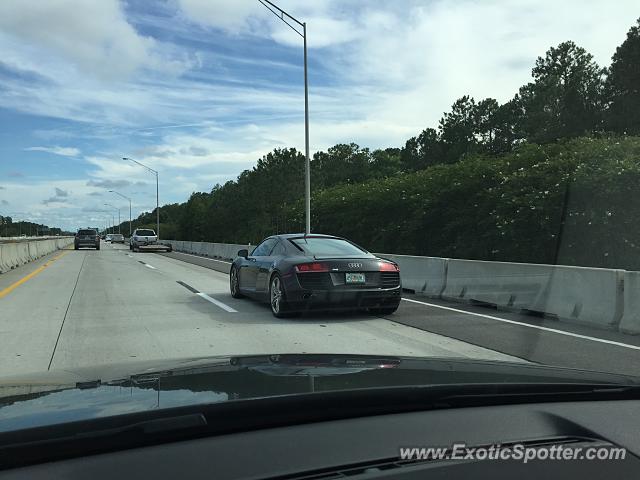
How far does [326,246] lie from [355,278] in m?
1.17

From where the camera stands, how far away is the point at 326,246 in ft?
35.2

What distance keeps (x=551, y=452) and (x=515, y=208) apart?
1813 cm

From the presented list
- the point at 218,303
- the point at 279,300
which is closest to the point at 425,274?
the point at 218,303

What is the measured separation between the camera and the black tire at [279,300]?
393 inches

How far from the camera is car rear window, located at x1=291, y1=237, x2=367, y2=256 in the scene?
33.9 feet

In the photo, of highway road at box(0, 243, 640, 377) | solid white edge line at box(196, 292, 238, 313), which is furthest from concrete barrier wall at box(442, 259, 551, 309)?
solid white edge line at box(196, 292, 238, 313)

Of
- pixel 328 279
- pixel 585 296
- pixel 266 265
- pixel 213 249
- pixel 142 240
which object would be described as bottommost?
pixel 585 296

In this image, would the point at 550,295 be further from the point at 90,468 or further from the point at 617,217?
the point at 90,468

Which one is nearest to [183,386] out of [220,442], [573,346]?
[220,442]

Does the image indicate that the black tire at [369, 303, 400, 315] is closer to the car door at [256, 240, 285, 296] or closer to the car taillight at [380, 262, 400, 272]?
the car taillight at [380, 262, 400, 272]

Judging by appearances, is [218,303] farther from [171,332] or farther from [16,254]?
[16,254]

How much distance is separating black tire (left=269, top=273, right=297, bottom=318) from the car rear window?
736 millimetres

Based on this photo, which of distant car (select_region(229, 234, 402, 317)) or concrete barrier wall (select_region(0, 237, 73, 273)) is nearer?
distant car (select_region(229, 234, 402, 317))

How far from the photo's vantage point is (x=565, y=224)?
17.6 metres
